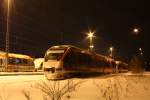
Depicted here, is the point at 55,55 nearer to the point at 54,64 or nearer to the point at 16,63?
the point at 54,64

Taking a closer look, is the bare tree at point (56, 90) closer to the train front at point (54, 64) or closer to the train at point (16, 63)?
the train front at point (54, 64)

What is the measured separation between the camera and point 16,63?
53406 millimetres

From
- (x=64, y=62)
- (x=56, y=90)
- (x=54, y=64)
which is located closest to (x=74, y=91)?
(x=56, y=90)

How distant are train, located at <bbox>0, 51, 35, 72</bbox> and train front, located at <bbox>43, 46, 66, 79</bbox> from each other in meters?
19.6

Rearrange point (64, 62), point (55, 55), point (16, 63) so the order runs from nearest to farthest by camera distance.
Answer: point (64, 62), point (55, 55), point (16, 63)

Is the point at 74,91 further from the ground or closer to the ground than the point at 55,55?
closer to the ground

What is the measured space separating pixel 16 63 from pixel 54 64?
1149 inches

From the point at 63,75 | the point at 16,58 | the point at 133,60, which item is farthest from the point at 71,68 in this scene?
the point at 16,58

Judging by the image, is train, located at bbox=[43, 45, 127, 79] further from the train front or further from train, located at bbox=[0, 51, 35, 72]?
train, located at bbox=[0, 51, 35, 72]

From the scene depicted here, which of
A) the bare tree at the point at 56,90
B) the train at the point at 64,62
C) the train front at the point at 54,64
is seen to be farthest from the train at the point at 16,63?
the bare tree at the point at 56,90

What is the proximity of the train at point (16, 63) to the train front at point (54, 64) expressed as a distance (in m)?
19.6

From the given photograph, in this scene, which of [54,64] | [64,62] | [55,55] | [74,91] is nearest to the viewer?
[74,91]

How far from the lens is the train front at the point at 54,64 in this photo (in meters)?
25.1

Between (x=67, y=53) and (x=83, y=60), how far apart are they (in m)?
3.38
